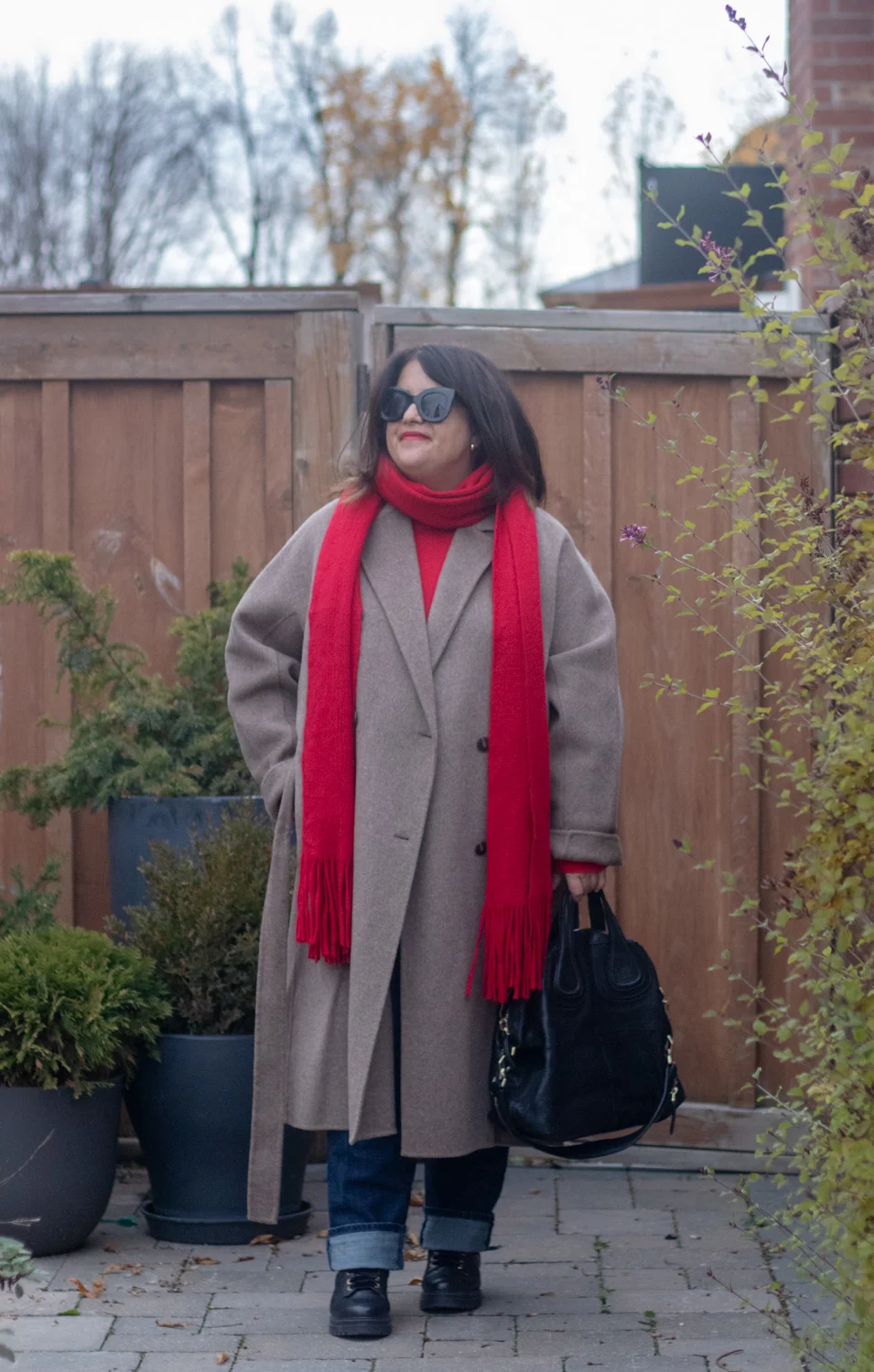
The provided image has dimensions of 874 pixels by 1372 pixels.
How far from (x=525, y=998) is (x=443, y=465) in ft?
3.68

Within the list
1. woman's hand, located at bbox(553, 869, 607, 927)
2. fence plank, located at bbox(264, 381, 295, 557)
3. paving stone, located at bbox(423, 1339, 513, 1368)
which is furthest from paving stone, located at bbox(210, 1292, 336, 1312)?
fence plank, located at bbox(264, 381, 295, 557)

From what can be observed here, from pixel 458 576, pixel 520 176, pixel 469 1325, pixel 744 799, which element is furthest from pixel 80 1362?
pixel 520 176

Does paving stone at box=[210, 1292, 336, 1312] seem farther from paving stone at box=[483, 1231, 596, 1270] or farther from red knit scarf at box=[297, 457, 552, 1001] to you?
red knit scarf at box=[297, 457, 552, 1001]

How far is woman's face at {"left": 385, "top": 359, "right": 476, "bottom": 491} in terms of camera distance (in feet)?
11.1

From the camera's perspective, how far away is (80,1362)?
10.1 feet

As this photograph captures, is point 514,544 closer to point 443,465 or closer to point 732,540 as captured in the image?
point 443,465

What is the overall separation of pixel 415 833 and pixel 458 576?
555 mm

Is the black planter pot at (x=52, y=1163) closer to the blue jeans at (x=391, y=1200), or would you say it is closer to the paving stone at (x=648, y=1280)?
the blue jeans at (x=391, y=1200)

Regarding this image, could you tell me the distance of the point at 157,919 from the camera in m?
3.89

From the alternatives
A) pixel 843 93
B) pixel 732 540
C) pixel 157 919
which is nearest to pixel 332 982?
pixel 157 919

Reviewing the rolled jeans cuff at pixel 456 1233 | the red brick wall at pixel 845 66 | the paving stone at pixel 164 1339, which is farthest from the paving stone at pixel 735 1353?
the red brick wall at pixel 845 66

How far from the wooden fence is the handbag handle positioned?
1.34 meters

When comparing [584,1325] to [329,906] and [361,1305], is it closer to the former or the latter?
[361,1305]

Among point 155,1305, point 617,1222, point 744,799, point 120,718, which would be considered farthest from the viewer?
point 744,799
